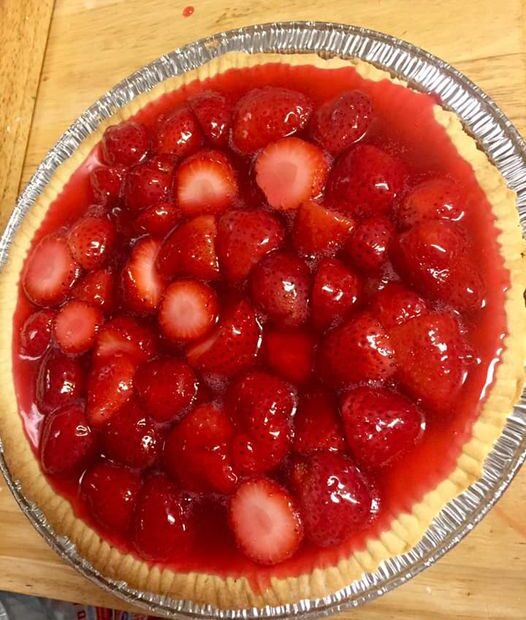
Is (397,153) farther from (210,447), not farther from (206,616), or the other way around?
(206,616)

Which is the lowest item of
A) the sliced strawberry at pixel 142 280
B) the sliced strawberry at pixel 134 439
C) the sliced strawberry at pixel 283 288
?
the sliced strawberry at pixel 134 439

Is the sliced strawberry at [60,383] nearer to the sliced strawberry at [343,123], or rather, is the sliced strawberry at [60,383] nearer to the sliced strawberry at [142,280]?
the sliced strawberry at [142,280]

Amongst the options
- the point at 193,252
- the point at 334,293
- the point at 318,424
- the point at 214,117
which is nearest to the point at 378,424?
the point at 318,424

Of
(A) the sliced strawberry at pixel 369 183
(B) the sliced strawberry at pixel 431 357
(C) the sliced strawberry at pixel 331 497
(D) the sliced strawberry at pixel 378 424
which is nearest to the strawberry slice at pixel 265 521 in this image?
(C) the sliced strawberry at pixel 331 497

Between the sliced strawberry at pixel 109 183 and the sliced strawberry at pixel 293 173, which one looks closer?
the sliced strawberry at pixel 293 173

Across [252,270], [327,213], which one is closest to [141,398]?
[252,270]

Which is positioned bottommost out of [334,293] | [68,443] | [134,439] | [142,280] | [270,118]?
[68,443]

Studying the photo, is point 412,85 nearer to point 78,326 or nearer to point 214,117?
point 214,117

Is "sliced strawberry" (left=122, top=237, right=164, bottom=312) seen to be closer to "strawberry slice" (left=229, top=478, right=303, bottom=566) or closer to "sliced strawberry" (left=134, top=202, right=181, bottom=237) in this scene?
"sliced strawberry" (left=134, top=202, right=181, bottom=237)
